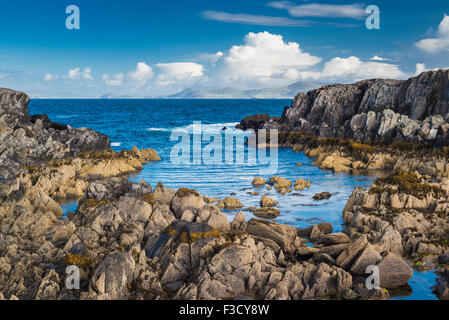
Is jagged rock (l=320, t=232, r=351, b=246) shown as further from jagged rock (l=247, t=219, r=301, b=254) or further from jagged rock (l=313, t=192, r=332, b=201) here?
jagged rock (l=313, t=192, r=332, b=201)

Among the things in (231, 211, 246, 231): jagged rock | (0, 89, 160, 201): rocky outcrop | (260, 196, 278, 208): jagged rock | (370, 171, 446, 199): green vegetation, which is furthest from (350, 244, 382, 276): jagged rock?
(0, 89, 160, 201): rocky outcrop

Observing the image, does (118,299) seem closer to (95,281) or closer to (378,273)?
(95,281)

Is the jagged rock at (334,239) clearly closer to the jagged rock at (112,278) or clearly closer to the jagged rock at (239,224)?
the jagged rock at (239,224)

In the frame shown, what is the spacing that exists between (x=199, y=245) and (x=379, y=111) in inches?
2426

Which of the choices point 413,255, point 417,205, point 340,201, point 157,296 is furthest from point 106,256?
point 340,201

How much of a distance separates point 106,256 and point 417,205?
20.5 metres

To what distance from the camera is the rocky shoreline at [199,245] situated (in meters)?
17.6

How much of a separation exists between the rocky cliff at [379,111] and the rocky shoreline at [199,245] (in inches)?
1152

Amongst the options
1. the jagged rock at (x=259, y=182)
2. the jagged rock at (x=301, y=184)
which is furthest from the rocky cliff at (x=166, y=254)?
the jagged rock at (x=259, y=182)

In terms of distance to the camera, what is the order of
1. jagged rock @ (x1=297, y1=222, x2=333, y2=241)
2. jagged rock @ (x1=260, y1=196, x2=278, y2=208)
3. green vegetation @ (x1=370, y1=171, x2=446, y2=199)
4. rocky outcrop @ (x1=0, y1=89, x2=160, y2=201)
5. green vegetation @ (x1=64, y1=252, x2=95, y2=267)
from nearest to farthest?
green vegetation @ (x1=64, y1=252, x2=95, y2=267) → jagged rock @ (x1=297, y1=222, x2=333, y2=241) → green vegetation @ (x1=370, y1=171, x2=446, y2=199) → jagged rock @ (x1=260, y1=196, x2=278, y2=208) → rocky outcrop @ (x1=0, y1=89, x2=160, y2=201)

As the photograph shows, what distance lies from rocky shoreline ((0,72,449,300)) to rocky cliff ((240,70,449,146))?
29271 mm

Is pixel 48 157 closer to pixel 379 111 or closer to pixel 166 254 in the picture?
pixel 166 254

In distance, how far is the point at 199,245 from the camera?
19.8 metres

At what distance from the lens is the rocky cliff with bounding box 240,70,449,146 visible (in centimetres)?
5725
